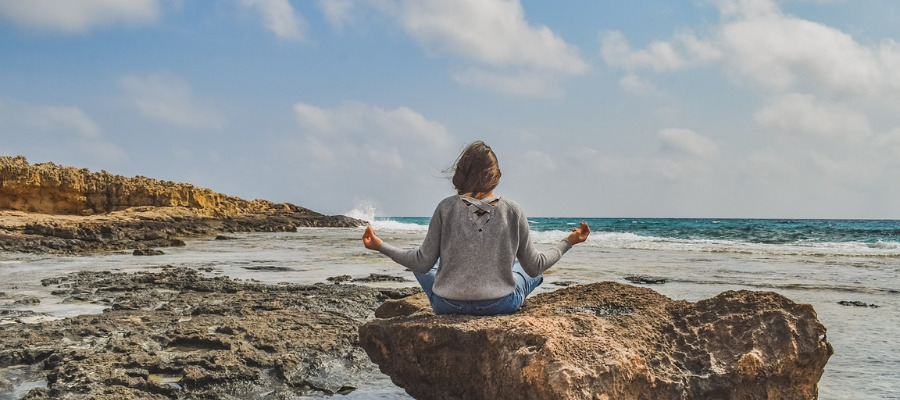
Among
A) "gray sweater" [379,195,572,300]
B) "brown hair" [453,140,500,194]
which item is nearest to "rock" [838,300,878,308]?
"gray sweater" [379,195,572,300]

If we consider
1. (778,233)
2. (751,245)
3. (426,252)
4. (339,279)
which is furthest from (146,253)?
(778,233)

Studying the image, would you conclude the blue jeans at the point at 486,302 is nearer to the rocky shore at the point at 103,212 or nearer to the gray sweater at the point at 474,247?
the gray sweater at the point at 474,247

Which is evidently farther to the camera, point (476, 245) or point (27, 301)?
point (27, 301)

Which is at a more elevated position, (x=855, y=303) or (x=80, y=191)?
(x=80, y=191)

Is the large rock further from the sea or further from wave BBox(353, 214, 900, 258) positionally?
wave BBox(353, 214, 900, 258)

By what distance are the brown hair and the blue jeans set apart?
0.54 meters

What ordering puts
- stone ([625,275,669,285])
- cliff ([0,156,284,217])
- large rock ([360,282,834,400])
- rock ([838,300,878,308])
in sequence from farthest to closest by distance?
cliff ([0,156,284,217]), stone ([625,275,669,285]), rock ([838,300,878,308]), large rock ([360,282,834,400])

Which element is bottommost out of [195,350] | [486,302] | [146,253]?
[195,350]

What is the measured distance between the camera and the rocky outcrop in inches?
147

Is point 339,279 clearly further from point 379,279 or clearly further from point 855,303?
point 855,303

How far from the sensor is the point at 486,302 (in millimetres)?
3652

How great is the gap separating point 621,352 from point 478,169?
4.09 feet

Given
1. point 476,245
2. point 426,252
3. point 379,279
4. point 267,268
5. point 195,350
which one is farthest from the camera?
point 267,268

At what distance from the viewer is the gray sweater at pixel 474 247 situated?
3.56 metres
